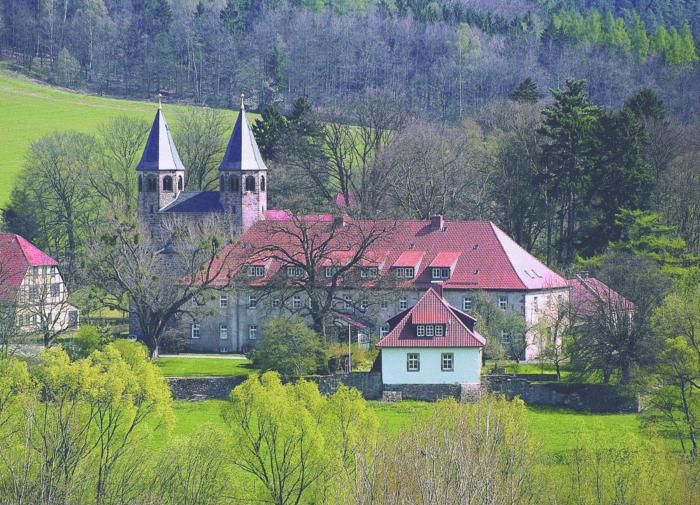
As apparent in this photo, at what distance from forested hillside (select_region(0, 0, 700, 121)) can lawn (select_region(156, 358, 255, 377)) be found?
6189cm

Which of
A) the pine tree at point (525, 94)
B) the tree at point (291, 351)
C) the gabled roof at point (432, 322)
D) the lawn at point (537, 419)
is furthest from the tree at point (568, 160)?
the lawn at point (537, 419)

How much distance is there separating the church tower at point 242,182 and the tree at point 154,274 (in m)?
3.50

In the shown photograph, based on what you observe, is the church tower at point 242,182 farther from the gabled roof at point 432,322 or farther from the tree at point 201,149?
the gabled roof at point 432,322

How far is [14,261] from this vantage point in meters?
86.6

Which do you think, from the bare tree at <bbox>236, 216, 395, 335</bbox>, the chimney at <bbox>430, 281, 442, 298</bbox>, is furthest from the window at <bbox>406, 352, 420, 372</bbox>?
the bare tree at <bbox>236, 216, 395, 335</bbox>

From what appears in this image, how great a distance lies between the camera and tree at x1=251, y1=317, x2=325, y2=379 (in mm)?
70500

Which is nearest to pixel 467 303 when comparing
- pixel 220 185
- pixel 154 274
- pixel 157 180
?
pixel 154 274

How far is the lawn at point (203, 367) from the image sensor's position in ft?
240

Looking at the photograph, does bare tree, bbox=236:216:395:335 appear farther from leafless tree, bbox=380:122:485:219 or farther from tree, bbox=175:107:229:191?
tree, bbox=175:107:229:191

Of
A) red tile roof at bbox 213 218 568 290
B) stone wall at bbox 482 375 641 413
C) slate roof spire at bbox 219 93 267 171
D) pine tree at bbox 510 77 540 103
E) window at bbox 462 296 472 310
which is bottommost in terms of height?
stone wall at bbox 482 375 641 413

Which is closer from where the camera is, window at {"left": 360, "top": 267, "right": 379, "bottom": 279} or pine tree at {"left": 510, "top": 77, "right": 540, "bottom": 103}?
window at {"left": 360, "top": 267, "right": 379, "bottom": 279}

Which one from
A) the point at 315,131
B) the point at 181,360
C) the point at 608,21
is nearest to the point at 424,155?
the point at 315,131

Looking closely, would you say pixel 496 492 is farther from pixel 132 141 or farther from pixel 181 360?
pixel 132 141

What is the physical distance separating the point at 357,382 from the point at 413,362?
2391 mm
